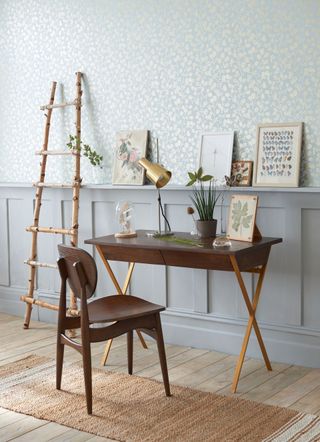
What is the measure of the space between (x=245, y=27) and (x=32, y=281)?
2521 millimetres

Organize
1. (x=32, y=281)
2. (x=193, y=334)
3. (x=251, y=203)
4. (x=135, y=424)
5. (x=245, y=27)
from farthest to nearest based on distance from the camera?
1. (x=32, y=281)
2. (x=193, y=334)
3. (x=245, y=27)
4. (x=251, y=203)
5. (x=135, y=424)

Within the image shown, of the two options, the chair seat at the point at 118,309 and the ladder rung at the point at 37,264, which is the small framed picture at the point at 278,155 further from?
the ladder rung at the point at 37,264

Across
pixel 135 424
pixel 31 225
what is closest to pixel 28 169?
pixel 31 225

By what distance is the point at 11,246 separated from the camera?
19.3 ft

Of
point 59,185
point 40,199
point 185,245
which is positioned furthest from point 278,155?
point 40,199

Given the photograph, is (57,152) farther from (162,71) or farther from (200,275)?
(200,275)

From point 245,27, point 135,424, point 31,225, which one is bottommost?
point 135,424

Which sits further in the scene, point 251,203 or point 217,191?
point 217,191

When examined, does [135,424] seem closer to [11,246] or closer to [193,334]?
[193,334]

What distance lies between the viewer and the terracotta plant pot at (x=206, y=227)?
4.35 metres

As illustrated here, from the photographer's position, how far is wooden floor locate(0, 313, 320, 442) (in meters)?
3.51

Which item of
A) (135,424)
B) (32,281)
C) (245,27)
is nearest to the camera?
(135,424)

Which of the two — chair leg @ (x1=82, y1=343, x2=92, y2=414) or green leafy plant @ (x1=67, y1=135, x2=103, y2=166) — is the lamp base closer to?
green leafy plant @ (x1=67, y1=135, x2=103, y2=166)

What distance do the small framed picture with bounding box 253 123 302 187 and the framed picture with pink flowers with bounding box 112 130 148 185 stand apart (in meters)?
0.89
